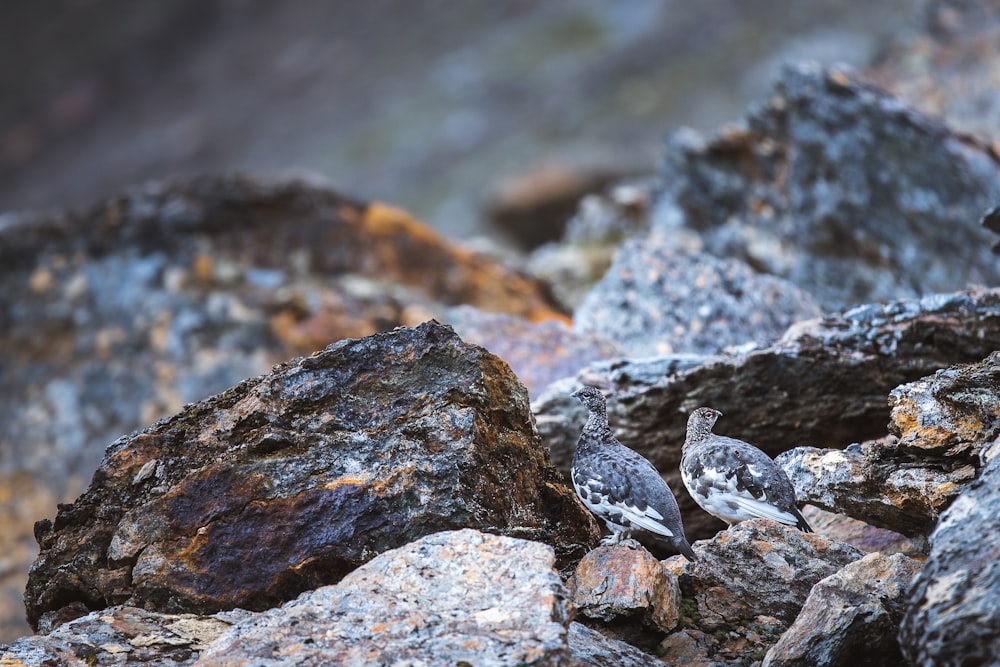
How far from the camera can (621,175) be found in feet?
119

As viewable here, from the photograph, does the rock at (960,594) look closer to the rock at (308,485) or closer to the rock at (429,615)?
the rock at (429,615)

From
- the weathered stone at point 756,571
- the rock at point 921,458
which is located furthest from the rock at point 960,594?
the weathered stone at point 756,571

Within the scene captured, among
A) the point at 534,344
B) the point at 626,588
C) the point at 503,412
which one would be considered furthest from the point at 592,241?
the point at 626,588

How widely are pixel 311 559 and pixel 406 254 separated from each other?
41.1 ft

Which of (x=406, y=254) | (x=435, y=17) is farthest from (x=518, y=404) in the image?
(x=435, y=17)

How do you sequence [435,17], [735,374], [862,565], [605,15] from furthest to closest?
[435,17] → [605,15] → [735,374] → [862,565]

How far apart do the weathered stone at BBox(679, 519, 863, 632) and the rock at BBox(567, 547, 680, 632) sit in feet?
1.34

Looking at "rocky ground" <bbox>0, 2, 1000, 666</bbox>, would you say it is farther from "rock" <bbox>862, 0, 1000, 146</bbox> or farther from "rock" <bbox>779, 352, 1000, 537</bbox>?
"rock" <bbox>862, 0, 1000, 146</bbox>

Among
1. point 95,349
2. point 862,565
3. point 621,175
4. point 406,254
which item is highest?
point 621,175

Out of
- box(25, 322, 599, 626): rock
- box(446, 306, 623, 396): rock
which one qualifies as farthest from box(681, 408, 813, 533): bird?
box(446, 306, 623, 396): rock

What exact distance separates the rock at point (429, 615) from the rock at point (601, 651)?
2.09 feet

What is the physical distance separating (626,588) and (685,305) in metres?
7.21

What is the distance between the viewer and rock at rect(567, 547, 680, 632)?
7.54m

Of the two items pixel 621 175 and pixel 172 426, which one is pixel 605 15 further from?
pixel 172 426
